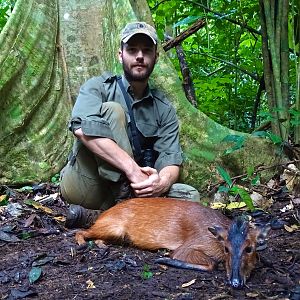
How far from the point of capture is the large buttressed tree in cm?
637

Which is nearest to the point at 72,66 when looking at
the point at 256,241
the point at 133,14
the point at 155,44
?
the point at 133,14

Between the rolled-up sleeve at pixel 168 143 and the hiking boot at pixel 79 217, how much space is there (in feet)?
2.97

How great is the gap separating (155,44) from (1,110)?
217 centimetres

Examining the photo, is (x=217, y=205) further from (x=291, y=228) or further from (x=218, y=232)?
(x=218, y=232)

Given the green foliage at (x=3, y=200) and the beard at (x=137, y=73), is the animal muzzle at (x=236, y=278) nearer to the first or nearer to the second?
the beard at (x=137, y=73)

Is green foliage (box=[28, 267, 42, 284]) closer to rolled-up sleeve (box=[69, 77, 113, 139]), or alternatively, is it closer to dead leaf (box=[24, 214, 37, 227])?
dead leaf (box=[24, 214, 37, 227])

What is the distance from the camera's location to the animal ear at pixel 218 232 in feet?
13.2

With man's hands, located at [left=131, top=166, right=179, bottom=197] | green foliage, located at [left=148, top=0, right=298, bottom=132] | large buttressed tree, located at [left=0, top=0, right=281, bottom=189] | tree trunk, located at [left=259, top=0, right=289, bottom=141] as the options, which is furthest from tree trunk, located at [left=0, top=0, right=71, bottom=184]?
tree trunk, located at [left=259, top=0, right=289, bottom=141]

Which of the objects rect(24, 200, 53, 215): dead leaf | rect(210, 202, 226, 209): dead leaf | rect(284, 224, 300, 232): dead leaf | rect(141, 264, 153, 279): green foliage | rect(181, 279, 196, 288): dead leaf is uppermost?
rect(24, 200, 53, 215): dead leaf

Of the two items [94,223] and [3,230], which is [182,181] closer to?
[94,223]

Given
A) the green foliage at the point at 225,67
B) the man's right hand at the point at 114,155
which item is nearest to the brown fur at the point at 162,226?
the man's right hand at the point at 114,155

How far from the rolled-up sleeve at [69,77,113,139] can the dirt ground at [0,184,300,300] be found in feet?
3.21

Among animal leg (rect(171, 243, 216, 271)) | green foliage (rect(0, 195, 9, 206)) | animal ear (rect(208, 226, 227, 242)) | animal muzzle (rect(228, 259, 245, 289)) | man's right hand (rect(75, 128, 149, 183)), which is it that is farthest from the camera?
green foliage (rect(0, 195, 9, 206))

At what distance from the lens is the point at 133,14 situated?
657 cm
